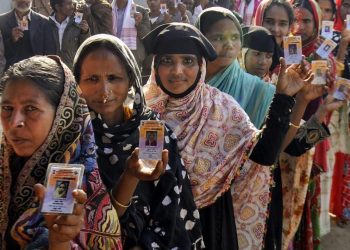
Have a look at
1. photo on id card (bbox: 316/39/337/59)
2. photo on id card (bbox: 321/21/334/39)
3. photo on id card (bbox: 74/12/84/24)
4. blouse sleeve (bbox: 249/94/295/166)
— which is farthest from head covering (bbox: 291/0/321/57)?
photo on id card (bbox: 74/12/84/24)

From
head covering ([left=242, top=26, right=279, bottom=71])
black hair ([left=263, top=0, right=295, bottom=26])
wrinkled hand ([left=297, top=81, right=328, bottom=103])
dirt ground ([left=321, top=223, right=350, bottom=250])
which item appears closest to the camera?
wrinkled hand ([left=297, top=81, right=328, bottom=103])

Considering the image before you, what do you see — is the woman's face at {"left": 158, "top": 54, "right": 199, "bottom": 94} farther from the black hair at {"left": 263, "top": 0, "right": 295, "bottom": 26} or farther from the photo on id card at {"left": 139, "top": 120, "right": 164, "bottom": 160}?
the black hair at {"left": 263, "top": 0, "right": 295, "bottom": 26}

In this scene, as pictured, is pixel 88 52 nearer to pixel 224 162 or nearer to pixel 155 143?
pixel 155 143

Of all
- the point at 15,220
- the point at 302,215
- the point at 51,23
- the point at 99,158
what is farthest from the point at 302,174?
the point at 51,23

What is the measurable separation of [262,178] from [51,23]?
495 centimetres

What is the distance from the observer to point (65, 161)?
182 centimetres

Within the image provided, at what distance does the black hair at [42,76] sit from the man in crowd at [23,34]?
4998mm

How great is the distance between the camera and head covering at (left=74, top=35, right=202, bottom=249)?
7.42 feet

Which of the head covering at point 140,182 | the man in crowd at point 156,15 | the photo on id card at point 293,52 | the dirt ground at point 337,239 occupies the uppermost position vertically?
the photo on id card at point 293,52

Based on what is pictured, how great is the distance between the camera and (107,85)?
2.32 metres

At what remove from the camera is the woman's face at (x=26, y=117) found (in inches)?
Answer: 71.6

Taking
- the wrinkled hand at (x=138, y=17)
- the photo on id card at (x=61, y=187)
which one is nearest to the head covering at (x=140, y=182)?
the photo on id card at (x=61, y=187)

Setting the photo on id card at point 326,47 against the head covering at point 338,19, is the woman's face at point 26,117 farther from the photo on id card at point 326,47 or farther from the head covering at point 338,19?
the head covering at point 338,19

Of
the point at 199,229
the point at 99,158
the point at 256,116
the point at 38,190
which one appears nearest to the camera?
the point at 38,190
